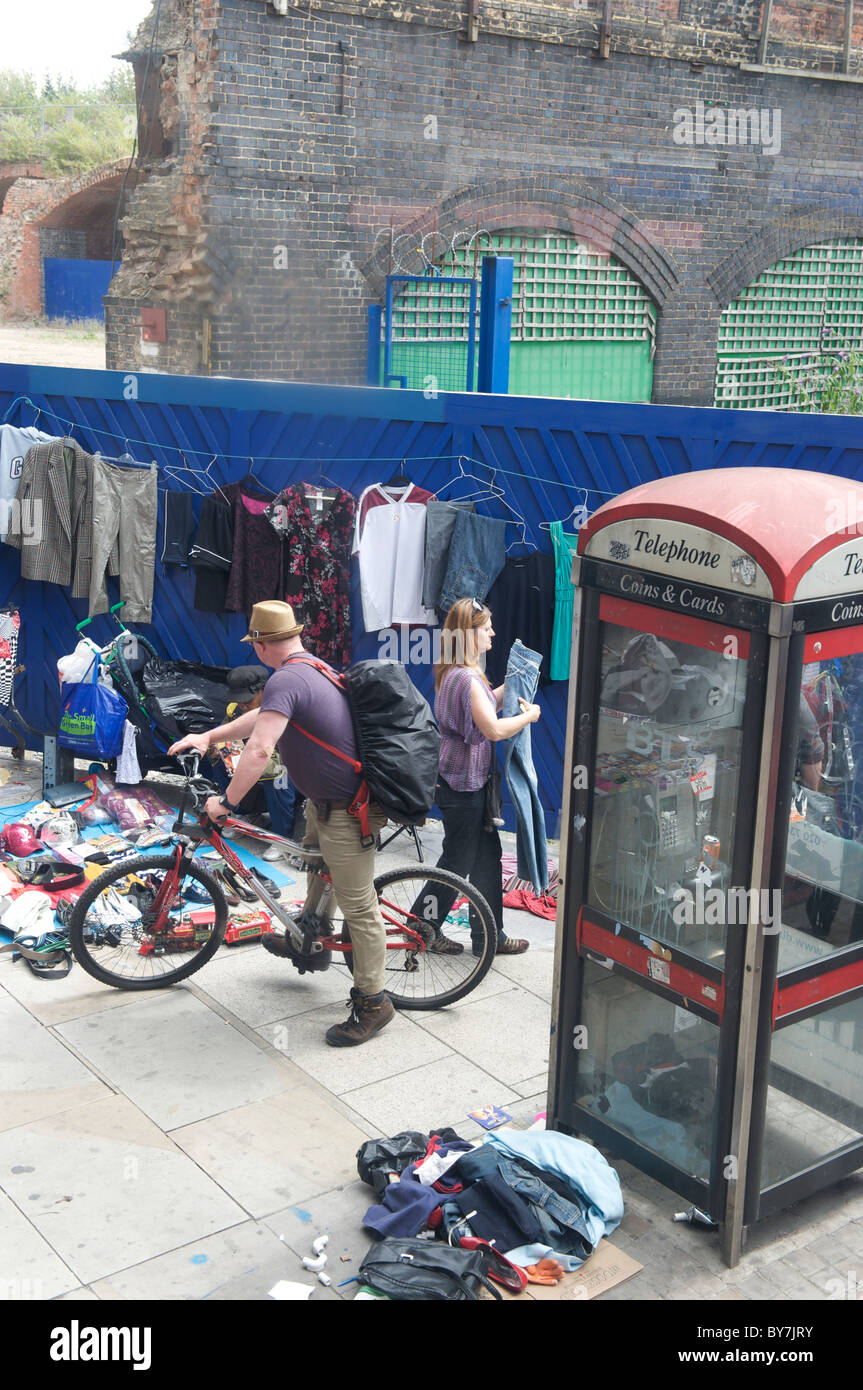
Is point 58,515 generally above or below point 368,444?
below

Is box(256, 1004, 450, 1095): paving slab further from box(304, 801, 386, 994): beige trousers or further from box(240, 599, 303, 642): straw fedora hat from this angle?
box(240, 599, 303, 642): straw fedora hat

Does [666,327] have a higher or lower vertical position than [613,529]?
higher

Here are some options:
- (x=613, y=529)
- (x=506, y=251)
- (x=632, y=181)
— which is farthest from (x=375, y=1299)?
(x=632, y=181)

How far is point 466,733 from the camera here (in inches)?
252

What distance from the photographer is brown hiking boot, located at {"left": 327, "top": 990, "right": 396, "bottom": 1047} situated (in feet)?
19.7

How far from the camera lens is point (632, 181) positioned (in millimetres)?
Result: 18703

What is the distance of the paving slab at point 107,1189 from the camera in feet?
15.1

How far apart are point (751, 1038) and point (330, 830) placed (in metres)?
2.10

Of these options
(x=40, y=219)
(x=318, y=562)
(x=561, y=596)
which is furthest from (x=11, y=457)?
(x=40, y=219)

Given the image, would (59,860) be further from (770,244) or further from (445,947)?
(770,244)

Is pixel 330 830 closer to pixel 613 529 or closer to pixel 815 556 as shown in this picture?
pixel 613 529

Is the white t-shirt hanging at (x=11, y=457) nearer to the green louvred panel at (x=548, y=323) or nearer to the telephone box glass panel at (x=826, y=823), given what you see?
the telephone box glass panel at (x=826, y=823)

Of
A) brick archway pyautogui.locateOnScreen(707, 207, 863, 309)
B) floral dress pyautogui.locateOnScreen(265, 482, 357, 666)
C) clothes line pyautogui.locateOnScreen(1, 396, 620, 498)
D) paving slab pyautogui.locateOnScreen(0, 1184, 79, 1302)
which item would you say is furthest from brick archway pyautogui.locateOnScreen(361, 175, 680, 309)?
paving slab pyautogui.locateOnScreen(0, 1184, 79, 1302)

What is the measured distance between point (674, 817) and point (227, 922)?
2.79 metres
